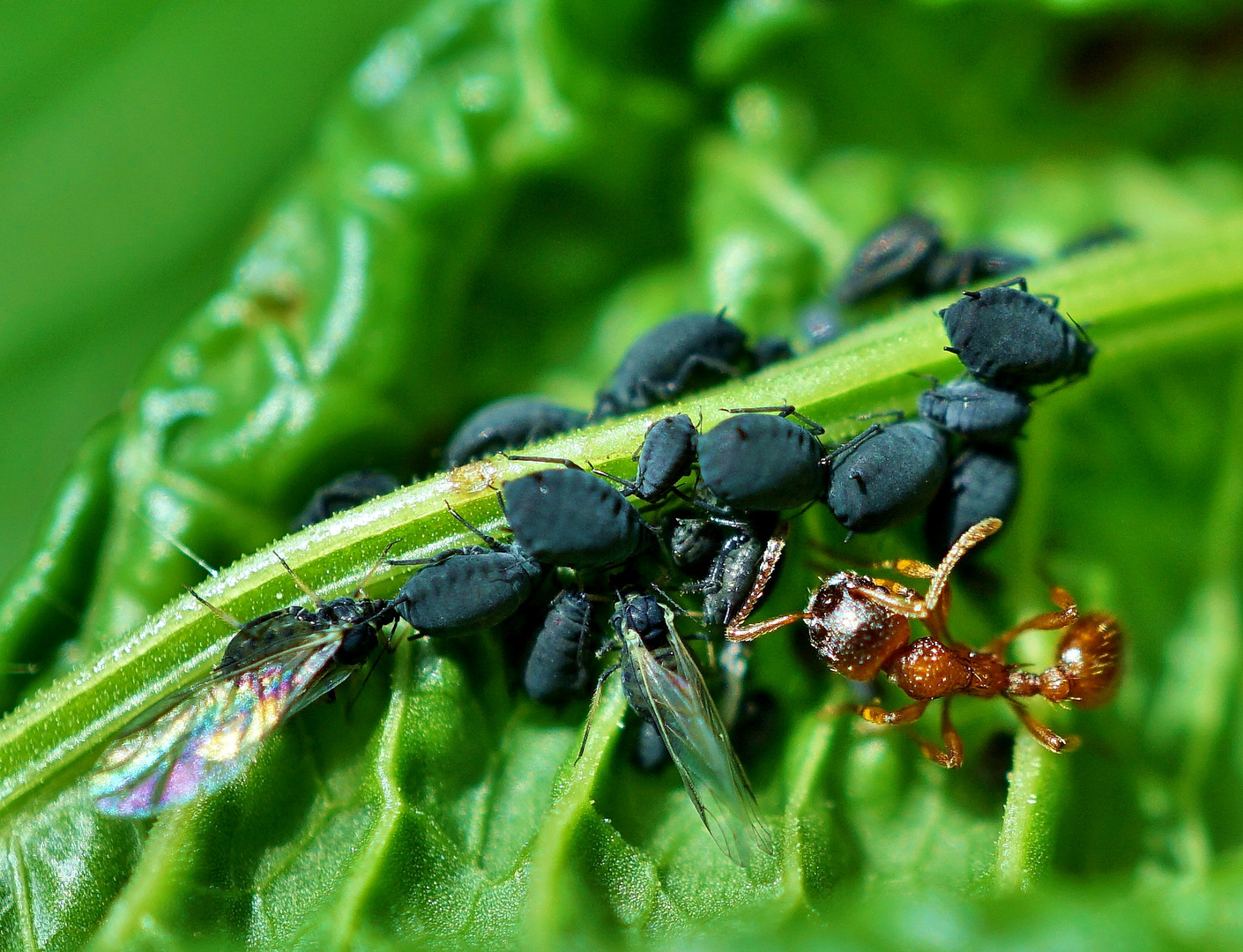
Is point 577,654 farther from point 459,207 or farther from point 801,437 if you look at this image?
point 459,207

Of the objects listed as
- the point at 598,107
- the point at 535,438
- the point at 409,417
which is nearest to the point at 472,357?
the point at 409,417

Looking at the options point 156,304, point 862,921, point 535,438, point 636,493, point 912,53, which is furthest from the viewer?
point 156,304

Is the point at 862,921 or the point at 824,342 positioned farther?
the point at 824,342

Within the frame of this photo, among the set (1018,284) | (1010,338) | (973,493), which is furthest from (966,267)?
(973,493)

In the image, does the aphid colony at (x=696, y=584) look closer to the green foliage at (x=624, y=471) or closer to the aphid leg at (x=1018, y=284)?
the aphid leg at (x=1018, y=284)

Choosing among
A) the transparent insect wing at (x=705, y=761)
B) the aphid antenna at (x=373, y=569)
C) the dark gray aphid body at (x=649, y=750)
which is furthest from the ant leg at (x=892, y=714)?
the aphid antenna at (x=373, y=569)

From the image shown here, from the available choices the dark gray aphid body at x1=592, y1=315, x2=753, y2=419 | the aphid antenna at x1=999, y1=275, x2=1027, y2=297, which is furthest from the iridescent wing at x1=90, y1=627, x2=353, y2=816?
the aphid antenna at x1=999, y1=275, x2=1027, y2=297
